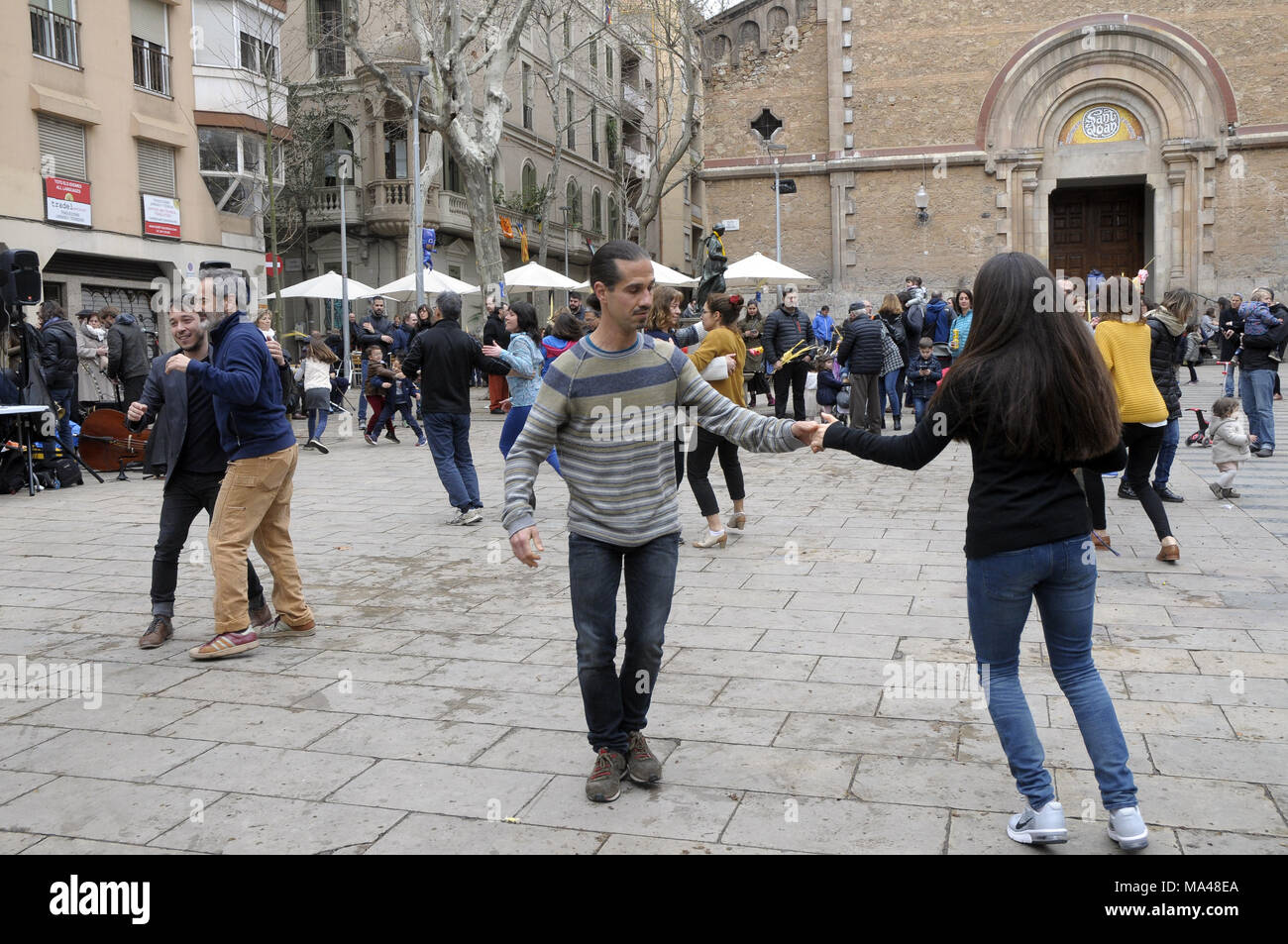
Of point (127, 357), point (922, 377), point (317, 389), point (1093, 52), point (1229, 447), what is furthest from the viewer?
point (1093, 52)

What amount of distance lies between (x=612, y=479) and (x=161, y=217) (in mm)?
25328

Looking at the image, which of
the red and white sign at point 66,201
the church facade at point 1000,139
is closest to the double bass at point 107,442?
the red and white sign at point 66,201

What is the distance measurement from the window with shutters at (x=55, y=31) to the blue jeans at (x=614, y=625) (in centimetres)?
2336

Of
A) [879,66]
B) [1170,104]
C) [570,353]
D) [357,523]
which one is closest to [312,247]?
[879,66]

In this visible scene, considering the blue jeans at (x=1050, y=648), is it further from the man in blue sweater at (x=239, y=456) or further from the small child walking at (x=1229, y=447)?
the small child walking at (x=1229, y=447)

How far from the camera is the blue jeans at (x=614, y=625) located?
3.96 metres

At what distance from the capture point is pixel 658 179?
28484mm

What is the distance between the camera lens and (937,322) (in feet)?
60.7

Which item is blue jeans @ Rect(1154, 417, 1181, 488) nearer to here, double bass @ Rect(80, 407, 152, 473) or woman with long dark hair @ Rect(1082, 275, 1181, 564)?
woman with long dark hair @ Rect(1082, 275, 1181, 564)

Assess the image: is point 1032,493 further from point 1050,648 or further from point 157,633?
point 157,633

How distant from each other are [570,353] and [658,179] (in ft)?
83.2

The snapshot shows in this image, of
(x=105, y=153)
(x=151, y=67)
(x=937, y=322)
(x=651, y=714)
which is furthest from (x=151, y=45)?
(x=651, y=714)

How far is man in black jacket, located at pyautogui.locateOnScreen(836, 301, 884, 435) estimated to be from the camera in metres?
15.9

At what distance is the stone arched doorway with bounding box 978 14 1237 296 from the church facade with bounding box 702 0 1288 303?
0.05 metres
